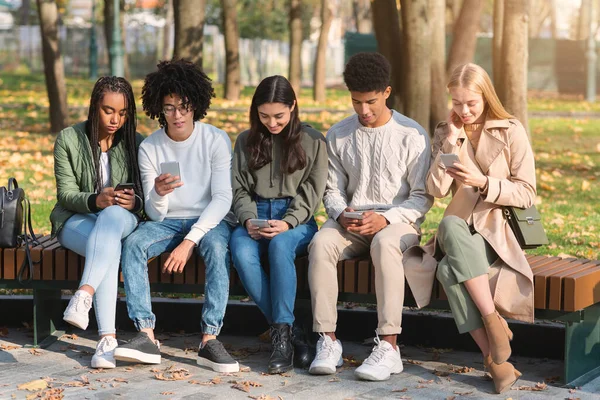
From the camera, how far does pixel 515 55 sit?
46.2ft

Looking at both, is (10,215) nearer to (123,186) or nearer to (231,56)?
(123,186)

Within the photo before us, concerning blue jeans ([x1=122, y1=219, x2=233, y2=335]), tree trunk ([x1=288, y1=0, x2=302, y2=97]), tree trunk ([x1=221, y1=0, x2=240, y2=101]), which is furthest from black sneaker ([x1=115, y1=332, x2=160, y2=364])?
tree trunk ([x1=288, y1=0, x2=302, y2=97])

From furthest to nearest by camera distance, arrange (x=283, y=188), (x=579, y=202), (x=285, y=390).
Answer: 1. (x=579, y=202)
2. (x=283, y=188)
3. (x=285, y=390)

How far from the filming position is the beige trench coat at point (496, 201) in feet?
16.5

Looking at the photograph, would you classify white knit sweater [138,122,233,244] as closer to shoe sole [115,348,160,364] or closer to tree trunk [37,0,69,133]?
shoe sole [115,348,160,364]

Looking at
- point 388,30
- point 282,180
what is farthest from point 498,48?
point 282,180

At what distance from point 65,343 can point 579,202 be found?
640 centimetres

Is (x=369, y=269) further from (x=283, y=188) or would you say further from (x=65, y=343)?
(x=65, y=343)

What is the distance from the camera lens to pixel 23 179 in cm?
1165

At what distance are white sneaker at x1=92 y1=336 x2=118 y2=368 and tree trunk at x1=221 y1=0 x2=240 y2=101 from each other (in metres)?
19.6

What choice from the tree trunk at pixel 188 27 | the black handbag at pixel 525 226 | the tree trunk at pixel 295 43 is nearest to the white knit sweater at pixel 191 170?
the black handbag at pixel 525 226

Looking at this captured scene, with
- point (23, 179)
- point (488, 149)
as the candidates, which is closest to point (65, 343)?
point (488, 149)

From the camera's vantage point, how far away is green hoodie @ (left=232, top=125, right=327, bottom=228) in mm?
5691

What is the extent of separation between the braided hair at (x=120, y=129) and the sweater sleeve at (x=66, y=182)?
128 millimetres
